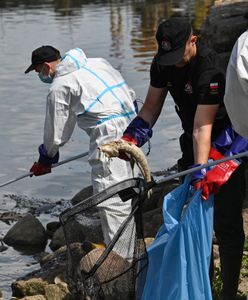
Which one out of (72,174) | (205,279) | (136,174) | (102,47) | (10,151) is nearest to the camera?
(205,279)

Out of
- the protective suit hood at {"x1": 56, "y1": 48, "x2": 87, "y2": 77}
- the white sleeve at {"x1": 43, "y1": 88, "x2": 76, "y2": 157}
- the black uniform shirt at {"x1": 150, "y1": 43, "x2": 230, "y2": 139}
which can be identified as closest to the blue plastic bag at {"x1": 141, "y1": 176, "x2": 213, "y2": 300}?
the black uniform shirt at {"x1": 150, "y1": 43, "x2": 230, "y2": 139}

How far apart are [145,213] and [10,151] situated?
436 cm

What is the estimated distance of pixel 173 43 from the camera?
579 cm

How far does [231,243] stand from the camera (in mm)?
5836

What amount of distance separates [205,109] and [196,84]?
0.62 ft

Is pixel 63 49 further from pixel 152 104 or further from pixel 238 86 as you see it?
pixel 238 86

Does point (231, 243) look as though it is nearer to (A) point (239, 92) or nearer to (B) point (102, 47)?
(A) point (239, 92)

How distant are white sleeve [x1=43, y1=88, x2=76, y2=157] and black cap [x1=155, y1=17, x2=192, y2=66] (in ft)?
5.64

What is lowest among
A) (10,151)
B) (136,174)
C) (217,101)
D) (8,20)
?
(8,20)

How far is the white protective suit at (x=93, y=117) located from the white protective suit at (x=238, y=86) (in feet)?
7.83

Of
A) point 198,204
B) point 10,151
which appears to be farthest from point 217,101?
point 10,151

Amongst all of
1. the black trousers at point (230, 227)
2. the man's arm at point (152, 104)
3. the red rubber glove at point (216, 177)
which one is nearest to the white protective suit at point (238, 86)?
the red rubber glove at point (216, 177)

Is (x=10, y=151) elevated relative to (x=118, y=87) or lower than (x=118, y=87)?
lower

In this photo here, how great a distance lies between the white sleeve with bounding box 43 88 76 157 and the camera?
7.44 meters
